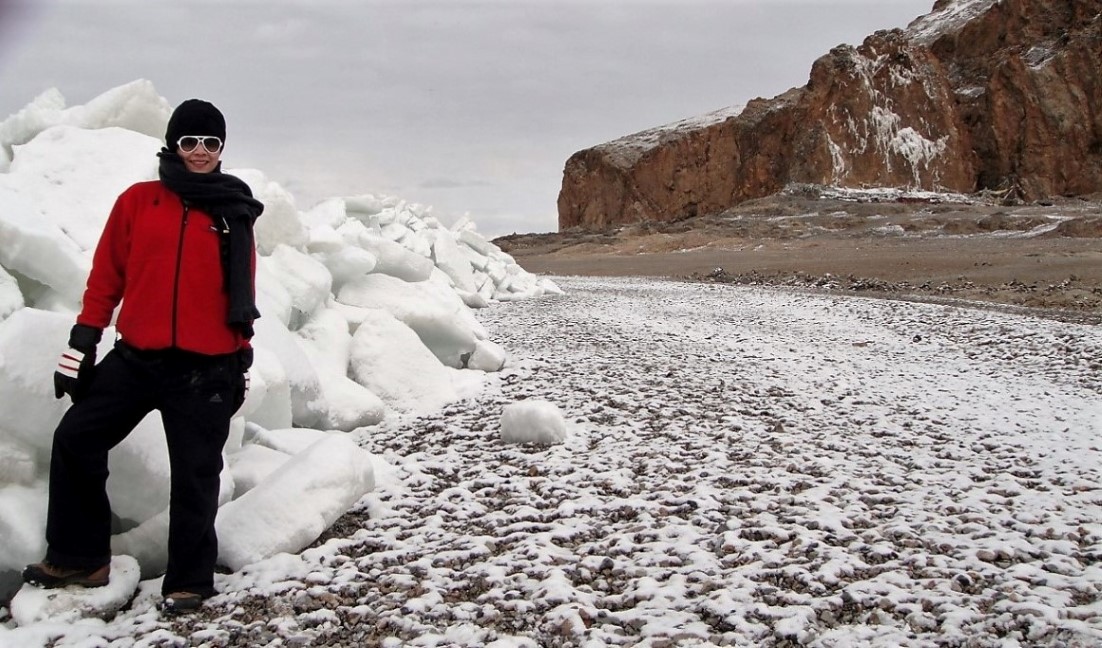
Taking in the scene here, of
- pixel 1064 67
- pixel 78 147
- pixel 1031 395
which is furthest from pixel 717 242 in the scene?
pixel 1064 67

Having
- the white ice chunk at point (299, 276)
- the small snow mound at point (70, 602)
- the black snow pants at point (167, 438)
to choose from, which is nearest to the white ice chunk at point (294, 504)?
the black snow pants at point (167, 438)

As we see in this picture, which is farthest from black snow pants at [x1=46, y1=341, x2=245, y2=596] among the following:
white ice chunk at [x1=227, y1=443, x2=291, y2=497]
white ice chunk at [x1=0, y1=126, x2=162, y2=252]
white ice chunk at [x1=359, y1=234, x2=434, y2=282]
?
white ice chunk at [x1=359, y1=234, x2=434, y2=282]

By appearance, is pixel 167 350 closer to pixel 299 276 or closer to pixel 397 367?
pixel 299 276

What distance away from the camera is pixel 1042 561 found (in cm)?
379

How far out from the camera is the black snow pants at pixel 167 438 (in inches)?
129

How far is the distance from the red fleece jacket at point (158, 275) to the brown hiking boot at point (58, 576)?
3.19ft

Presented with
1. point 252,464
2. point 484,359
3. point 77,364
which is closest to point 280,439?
point 252,464

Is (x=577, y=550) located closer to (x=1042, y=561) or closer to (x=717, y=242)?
(x=1042, y=561)

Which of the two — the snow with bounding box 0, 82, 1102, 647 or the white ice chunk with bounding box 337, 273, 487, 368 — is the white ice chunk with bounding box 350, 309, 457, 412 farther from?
the white ice chunk with bounding box 337, 273, 487, 368

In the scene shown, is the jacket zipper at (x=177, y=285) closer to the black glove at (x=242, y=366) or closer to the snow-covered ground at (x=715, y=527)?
the black glove at (x=242, y=366)

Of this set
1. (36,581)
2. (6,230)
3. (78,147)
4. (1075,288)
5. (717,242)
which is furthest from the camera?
(717,242)

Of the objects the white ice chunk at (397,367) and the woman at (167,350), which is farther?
the white ice chunk at (397,367)

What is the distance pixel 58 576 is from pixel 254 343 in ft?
7.12

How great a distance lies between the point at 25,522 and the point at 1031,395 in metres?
7.78
